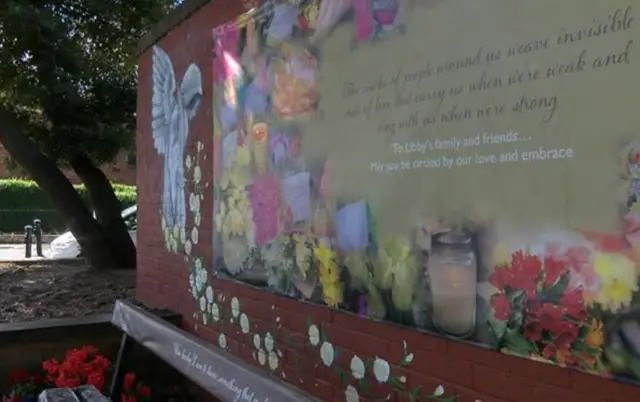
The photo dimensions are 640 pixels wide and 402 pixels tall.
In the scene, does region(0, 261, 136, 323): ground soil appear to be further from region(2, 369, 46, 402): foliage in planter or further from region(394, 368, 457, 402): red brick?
region(394, 368, 457, 402): red brick

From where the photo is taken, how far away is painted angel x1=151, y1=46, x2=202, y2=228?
14.6 feet

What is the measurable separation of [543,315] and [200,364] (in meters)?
1.63

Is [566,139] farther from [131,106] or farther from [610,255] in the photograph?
[131,106]

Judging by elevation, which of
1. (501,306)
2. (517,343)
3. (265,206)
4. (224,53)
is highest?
(224,53)

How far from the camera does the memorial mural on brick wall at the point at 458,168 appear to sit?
1835 millimetres

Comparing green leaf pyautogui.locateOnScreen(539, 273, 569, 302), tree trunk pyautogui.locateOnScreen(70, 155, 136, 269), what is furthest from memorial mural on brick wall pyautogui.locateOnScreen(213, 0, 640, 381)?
tree trunk pyautogui.locateOnScreen(70, 155, 136, 269)

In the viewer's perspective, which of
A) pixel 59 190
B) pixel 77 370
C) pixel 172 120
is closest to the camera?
pixel 77 370

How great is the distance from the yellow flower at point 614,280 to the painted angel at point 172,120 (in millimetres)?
2898

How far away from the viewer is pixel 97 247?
10.1 m

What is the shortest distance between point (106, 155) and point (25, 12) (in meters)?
2.19

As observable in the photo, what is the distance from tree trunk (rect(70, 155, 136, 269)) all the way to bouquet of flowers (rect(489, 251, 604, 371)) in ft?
28.5

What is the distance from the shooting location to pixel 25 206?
30594 millimetres

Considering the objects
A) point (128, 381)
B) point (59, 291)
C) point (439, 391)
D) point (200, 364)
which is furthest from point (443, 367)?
point (59, 291)

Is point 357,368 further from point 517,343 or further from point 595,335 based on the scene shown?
point 595,335
